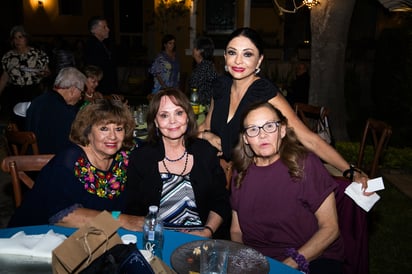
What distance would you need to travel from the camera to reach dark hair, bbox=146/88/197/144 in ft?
8.04

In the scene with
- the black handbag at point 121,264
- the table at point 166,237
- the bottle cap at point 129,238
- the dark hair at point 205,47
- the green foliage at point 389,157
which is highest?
the dark hair at point 205,47

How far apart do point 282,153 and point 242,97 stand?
71 centimetres

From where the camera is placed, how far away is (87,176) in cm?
222

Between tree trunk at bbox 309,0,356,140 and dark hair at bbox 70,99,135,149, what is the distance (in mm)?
4365

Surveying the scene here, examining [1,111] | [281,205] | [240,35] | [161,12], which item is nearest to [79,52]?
[161,12]

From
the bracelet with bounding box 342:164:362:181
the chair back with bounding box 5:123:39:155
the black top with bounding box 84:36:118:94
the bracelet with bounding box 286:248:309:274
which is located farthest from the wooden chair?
the black top with bounding box 84:36:118:94

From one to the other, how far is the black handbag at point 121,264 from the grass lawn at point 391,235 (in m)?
2.59

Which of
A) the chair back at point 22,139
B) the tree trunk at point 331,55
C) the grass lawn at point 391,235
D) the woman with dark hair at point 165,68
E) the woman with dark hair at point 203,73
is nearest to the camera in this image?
the chair back at point 22,139

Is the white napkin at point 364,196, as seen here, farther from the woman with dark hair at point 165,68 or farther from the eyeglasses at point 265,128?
the woman with dark hair at point 165,68

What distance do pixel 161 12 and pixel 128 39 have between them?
538 cm

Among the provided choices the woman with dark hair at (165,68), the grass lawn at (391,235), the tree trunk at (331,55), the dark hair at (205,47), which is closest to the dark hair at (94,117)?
the grass lawn at (391,235)

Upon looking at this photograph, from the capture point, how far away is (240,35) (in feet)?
8.42

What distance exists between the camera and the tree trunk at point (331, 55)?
19.2 feet

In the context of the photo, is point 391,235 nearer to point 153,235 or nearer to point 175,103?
point 175,103
